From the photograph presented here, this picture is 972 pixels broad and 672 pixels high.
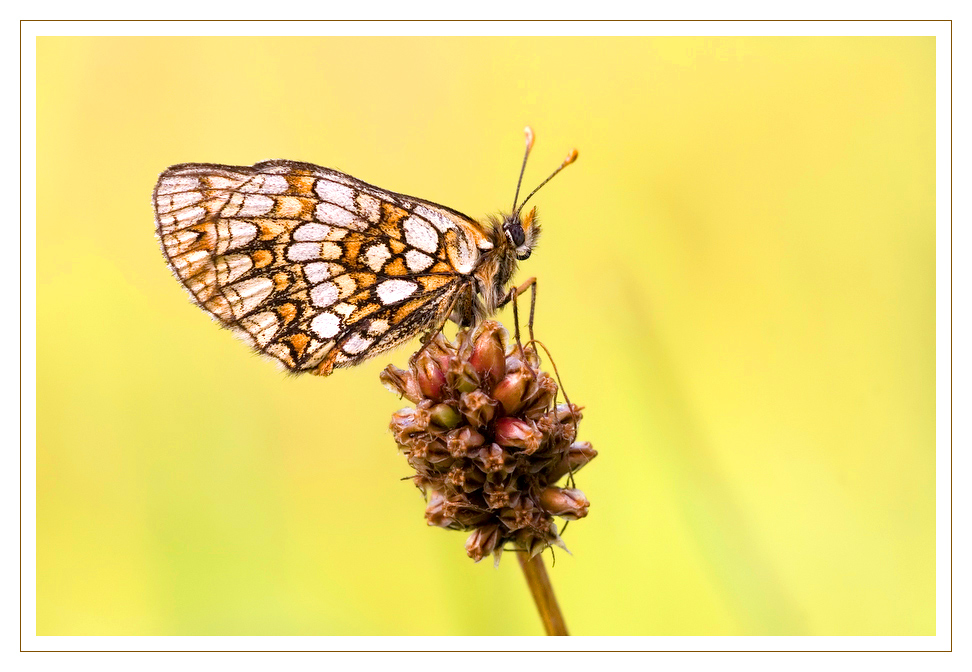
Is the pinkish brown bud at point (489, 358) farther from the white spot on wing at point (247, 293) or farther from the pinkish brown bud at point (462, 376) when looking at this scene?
the white spot on wing at point (247, 293)

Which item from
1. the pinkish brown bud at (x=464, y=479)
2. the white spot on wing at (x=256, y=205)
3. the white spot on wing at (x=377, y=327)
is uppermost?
the white spot on wing at (x=256, y=205)

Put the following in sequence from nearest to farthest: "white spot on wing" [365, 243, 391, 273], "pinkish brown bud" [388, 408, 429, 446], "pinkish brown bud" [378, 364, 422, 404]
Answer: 1. "pinkish brown bud" [388, 408, 429, 446]
2. "pinkish brown bud" [378, 364, 422, 404]
3. "white spot on wing" [365, 243, 391, 273]

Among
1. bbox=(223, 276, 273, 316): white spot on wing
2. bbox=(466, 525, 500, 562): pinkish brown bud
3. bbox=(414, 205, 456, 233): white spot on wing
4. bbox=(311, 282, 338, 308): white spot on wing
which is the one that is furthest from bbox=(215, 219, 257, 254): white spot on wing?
bbox=(466, 525, 500, 562): pinkish brown bud

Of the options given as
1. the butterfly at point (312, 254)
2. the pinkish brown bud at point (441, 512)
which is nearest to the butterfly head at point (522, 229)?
the butterfly at point (312, 254)

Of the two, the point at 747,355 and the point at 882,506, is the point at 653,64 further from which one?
the point at 882,506

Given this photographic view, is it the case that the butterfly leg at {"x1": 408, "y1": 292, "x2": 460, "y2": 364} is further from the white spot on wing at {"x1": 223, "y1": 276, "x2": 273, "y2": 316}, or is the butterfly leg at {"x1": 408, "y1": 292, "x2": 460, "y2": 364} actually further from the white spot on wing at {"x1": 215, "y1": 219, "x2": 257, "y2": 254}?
the white spot on wing at {"x1": 215, "y1": 219, "x2": 257, "y2": 254}

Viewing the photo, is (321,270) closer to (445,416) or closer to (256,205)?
(256,205)
